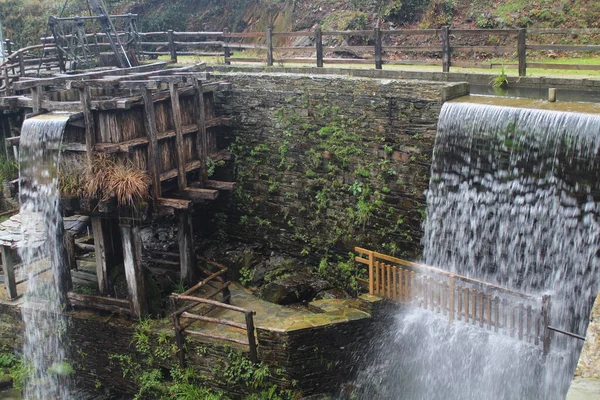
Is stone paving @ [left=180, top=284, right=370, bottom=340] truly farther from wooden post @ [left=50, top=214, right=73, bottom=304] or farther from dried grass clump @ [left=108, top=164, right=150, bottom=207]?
wooden post @ [left=50, top=214, right=73, bottom=304]

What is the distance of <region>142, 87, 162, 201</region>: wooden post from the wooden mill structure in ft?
0.05

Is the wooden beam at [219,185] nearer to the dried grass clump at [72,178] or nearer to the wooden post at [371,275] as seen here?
the dried grass clump at [72,178]

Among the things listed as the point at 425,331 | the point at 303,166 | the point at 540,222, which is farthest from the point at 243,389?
the point at 540,222

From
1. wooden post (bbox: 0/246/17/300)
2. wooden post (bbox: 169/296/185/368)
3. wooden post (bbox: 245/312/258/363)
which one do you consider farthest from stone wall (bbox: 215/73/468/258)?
wooden post (bbox: 0/246/17/300)

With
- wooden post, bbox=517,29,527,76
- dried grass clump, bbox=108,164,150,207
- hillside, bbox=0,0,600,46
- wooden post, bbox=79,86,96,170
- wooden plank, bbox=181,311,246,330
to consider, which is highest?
hillside, bbox=0,0,600,46

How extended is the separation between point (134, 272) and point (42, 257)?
299 centimetres

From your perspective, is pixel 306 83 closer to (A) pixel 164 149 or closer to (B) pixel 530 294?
(A) pixel 164 149

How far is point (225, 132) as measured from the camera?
43.4 feet

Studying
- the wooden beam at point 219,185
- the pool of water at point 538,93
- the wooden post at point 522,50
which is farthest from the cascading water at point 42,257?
the wooden post at point 522,50

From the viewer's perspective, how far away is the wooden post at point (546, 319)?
836 cm

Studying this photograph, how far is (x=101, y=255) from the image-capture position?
11.8 meters

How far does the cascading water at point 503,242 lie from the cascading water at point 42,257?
18.5 ft

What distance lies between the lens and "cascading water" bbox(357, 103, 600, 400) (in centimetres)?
881

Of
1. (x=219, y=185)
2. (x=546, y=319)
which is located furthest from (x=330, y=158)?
(x=546, y=319)
